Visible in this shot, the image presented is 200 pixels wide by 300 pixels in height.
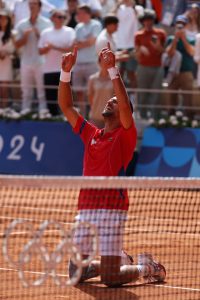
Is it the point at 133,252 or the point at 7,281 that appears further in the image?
the point at 133,252

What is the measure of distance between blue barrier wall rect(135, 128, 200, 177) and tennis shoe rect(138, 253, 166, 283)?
8.17 m

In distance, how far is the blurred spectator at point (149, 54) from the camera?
17203 millimetres

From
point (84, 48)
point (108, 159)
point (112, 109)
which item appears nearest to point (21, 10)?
point (84, 48)

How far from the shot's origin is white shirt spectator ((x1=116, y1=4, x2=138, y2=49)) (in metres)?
18.0

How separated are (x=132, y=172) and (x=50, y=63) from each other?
8.47 ft

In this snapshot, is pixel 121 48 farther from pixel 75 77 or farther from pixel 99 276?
pixel 99 276

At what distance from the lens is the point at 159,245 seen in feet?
37.6

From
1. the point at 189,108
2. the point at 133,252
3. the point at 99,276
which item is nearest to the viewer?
the point at 99,276

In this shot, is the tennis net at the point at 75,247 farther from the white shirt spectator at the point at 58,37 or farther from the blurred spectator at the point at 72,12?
the blurred spectator at the point at 72,12

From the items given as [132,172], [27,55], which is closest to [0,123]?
[27,55]

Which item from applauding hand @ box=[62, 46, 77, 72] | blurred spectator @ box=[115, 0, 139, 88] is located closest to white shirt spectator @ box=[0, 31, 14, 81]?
blurred spectator @ box=[115, 0, 139, 88]

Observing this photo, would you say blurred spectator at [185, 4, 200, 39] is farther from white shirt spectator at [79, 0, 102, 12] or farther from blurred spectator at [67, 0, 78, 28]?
blurred spectator at [67, 0, 78, 28]

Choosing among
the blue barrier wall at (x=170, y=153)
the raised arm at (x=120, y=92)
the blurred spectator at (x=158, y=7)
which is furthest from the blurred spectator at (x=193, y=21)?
the raised arm at (x=120, y=92)

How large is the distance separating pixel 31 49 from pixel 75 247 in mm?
11903
